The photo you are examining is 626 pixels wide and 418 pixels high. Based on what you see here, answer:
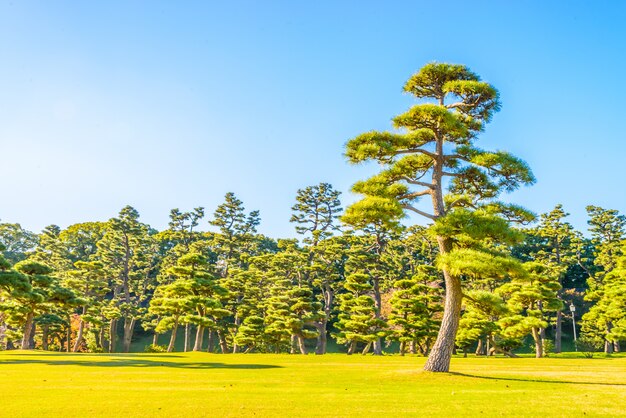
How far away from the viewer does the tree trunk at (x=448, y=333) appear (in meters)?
14.5

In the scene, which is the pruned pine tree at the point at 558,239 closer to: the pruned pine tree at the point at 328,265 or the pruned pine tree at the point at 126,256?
the pruned pine tree at the point at 328,265

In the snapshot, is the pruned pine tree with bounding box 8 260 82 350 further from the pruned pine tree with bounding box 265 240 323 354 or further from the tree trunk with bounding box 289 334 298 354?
the tree trunk with bounding box 289 334 298 354

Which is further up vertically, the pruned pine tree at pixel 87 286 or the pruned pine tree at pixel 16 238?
the pruned pine tree at pixel 16 238

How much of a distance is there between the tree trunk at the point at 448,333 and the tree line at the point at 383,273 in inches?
1.4

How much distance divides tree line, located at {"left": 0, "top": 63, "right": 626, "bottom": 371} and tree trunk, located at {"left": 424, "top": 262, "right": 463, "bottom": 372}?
0.04m

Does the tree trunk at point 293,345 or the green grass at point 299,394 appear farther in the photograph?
the tree trunk at point 293,345

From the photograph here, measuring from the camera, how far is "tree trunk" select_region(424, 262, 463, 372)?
1450 centimetres

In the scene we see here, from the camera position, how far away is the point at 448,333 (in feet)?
47.9

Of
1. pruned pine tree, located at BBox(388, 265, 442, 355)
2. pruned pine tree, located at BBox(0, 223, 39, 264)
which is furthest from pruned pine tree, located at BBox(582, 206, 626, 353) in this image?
pruned pine tree, located at BBox(0, 223, 39, 264)

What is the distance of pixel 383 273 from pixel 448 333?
22817 mm

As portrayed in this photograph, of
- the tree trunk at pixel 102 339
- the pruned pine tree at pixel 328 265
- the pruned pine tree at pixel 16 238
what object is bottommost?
the tree trunk at pixel 102 339

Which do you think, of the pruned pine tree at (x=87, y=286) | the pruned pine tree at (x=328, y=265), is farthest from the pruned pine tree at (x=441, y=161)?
the pruned pine tree at (x=87, y=286)

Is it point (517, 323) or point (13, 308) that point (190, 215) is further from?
point (517, 323)

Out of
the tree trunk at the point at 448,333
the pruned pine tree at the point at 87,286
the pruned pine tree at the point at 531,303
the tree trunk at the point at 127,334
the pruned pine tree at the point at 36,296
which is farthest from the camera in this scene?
the tree trunk at the point at 127,334
